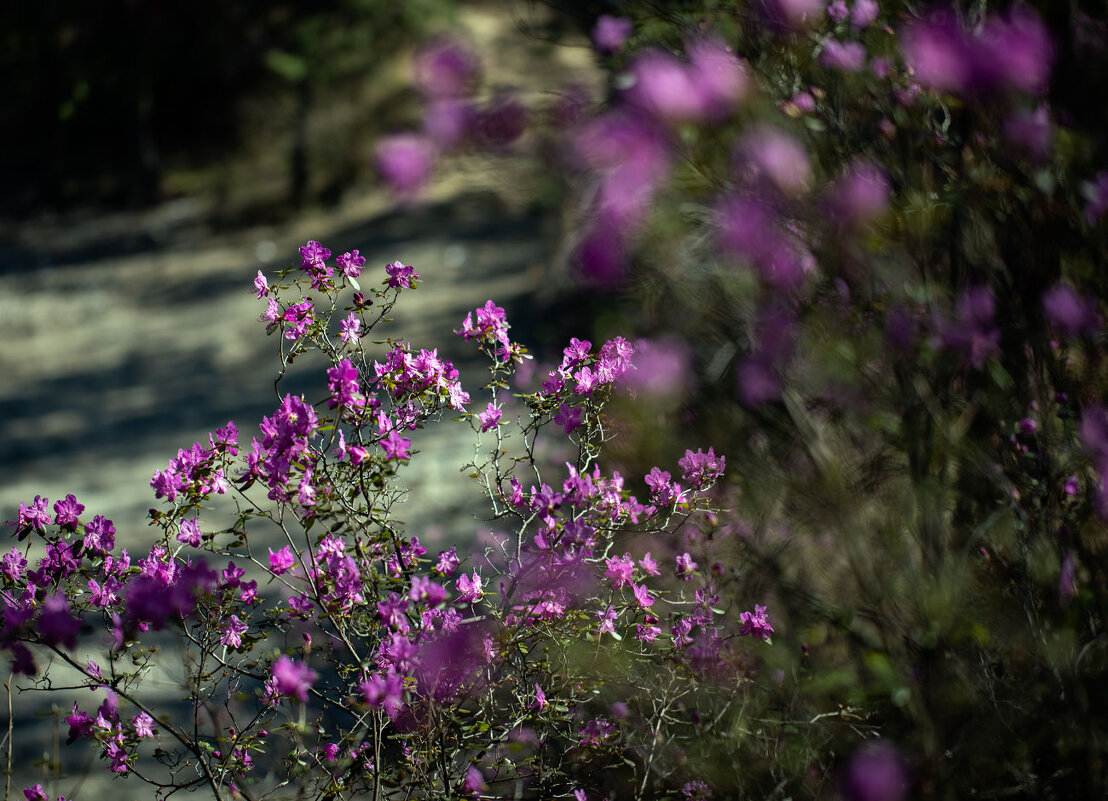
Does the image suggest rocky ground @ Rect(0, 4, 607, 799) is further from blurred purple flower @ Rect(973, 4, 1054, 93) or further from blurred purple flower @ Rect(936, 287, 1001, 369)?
blurred purple flower @ Rect(973, 4, 1054, 93)

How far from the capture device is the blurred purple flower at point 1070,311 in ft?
5.26

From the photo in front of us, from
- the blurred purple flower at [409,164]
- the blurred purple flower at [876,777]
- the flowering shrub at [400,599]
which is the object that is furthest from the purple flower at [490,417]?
the blurred purple flower at [876,777]

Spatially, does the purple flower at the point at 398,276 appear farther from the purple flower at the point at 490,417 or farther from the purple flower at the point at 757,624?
the purple flower at the point at 757,624

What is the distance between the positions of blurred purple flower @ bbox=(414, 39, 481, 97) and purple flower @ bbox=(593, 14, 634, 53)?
0.34 m

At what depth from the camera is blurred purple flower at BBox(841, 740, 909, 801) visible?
1.44 m

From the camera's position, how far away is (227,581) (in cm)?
168

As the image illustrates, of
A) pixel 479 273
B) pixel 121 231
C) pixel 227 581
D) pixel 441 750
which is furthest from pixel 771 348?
pixel 121 231

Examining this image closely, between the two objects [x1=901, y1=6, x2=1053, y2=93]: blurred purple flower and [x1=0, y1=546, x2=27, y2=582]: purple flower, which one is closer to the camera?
[x1=901, y1=6, x2=1053, y2=93]: blurred purple flower

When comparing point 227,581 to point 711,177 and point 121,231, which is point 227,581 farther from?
point 121,231

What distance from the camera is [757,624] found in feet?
5.74

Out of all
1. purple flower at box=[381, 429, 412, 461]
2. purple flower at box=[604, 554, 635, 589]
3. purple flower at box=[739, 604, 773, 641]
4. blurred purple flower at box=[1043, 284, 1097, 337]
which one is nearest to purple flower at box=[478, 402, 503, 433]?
purple flower at box=[381, 429, 412, 461]

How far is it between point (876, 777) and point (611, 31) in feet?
5.08

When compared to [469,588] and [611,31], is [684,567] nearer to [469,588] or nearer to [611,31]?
[469,588]

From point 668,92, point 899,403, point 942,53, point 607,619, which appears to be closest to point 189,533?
point 607,619
